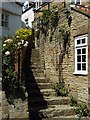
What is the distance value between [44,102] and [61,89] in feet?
4.35

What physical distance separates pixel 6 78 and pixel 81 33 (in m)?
3.47

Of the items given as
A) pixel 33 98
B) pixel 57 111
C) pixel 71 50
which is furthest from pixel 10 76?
pixel 71 50

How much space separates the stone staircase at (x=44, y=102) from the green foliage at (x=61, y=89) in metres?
0.21

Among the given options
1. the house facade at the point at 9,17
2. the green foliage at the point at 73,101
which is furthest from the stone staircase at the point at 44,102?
the house facade at the point at 9,17

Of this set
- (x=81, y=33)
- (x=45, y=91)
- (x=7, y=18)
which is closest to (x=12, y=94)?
(x=45, y=91)

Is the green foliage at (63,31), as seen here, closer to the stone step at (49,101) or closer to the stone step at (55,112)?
the stone step at (49,101)

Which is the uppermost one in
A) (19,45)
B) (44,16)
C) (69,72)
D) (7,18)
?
(7,18)

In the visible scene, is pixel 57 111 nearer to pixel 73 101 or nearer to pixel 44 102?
pixel 44 102

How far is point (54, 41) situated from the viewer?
43.6ft

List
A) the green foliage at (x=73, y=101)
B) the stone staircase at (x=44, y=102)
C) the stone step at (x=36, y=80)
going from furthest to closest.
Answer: the stone step at (x=36, y=80) < the green foliage at (x=73, y=101) < the stone staircase at (x=44, y=102)

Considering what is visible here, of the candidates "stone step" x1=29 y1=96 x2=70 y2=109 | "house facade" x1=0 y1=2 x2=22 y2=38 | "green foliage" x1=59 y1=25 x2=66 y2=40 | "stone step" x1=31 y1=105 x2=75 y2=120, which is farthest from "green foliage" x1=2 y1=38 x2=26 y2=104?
"house facade" x1=0 y1=2 x2=22 y2=38

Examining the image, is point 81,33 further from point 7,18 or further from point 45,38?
point 7,18

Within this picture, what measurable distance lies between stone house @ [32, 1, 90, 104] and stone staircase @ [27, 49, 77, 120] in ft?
1.81

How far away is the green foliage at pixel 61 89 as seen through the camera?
12.0 metres
